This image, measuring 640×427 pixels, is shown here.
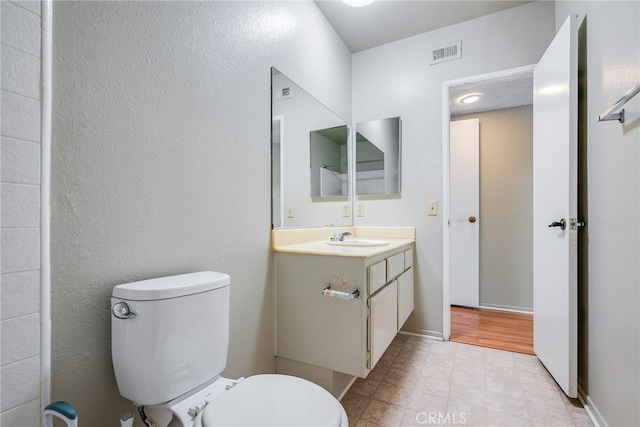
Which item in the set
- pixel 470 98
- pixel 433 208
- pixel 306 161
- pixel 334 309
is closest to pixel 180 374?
pixel 334 309

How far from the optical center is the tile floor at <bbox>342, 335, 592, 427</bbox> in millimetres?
1344

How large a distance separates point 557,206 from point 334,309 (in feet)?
4.39

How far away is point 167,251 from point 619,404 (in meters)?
1.84

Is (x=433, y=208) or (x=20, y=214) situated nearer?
(x=20, y=214)

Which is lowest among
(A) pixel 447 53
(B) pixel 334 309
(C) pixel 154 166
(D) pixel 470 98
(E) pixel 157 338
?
(B) pixel 334 309

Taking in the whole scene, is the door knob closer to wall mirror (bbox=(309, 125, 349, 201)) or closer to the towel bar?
the towel bar

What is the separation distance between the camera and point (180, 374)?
0.84m

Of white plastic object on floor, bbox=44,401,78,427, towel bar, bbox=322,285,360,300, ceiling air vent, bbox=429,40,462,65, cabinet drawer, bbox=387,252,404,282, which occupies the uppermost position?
ceiling air vent, bbox=429,40,462,65

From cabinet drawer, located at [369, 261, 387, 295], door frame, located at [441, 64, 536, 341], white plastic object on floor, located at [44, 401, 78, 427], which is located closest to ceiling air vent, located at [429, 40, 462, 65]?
door frame, located at [441, 64, 536, 341]

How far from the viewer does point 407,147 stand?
238 cm

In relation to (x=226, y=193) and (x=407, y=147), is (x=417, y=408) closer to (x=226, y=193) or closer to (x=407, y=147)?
(x=226, y=193)

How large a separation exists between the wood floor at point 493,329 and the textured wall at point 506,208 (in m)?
0.25

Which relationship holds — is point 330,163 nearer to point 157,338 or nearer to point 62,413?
point 157,338

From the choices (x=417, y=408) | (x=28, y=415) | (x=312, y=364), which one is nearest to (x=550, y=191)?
(x=417, y=408)
